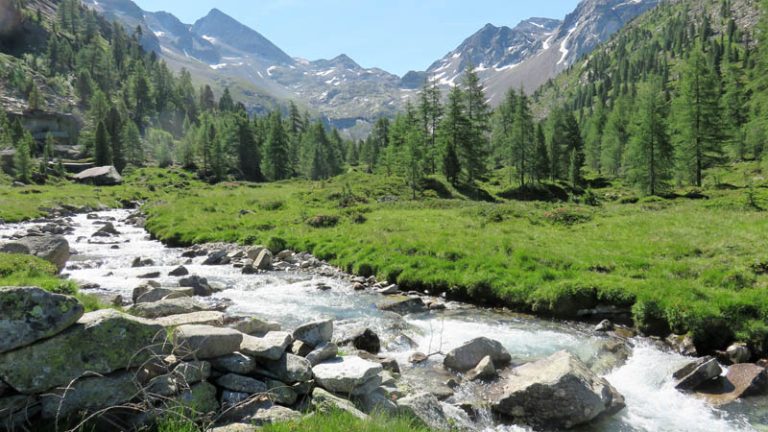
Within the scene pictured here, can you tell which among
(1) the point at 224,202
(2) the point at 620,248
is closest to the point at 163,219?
(1) the point at 224,202

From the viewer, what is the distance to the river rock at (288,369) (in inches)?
326

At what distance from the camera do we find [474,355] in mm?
12312

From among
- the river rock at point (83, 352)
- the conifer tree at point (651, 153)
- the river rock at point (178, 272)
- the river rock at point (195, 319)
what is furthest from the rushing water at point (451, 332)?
the conifer tree at point (651, 153)

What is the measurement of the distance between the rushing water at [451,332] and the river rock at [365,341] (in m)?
0.52

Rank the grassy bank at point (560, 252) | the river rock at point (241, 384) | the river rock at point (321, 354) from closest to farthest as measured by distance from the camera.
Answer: the river rock at point (241, 384)
the river rock at point (321, 354)
the grassy bank at point (560, 252)

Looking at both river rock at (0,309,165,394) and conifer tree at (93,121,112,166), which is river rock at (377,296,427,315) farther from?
conifer tree at (93,121,112,166)

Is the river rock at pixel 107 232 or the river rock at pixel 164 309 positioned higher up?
the river rock at pixel 164 309

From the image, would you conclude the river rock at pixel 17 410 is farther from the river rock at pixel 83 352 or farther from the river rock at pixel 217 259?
the river rock at pixel 217 259

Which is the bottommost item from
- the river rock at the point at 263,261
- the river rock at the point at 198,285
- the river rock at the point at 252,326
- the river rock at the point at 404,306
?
the river rock at the point at 263,261

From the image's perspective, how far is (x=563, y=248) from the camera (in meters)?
23.1

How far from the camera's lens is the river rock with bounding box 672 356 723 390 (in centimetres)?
1109

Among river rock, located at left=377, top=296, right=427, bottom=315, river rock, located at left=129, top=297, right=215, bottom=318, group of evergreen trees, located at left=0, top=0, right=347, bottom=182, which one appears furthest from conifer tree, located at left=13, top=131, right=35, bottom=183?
river rock, located at left=377, top=296, right=427, bottom=315

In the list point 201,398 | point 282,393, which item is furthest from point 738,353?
point 201,398

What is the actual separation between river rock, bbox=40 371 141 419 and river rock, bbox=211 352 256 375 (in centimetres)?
143
